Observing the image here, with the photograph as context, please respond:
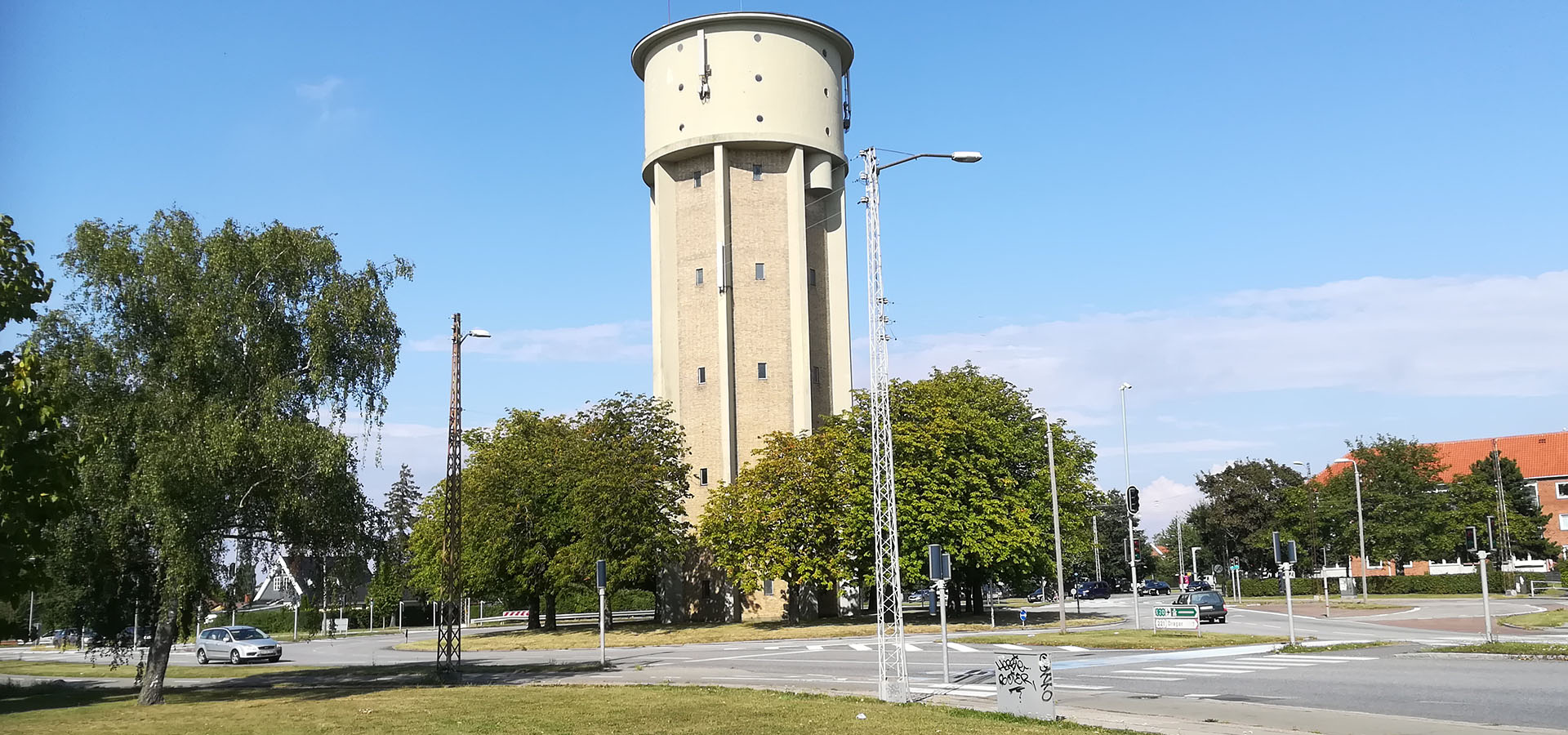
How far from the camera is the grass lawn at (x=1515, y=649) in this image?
26.4 meters

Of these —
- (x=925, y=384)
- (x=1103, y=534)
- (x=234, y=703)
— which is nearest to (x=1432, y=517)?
(x=1103, y=534)

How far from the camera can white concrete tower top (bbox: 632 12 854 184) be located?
61406mm

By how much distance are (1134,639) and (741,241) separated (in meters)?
32.6

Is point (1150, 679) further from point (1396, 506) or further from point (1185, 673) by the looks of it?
point (1396, 506)

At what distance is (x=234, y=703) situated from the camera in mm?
Answer: 25109

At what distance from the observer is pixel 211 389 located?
87.1 ft

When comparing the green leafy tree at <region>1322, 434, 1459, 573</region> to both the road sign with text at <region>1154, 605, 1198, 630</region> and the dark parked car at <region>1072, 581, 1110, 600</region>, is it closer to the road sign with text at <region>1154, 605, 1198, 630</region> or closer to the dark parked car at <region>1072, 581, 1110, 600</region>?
the dark parked car at <region>1072, 581, 1110, 600</region>

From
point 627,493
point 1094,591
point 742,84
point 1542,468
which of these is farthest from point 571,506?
point 1542,468

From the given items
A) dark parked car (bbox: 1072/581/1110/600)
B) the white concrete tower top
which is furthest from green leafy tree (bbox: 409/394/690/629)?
dark parked car (bbox: 1072/581/1110/600)

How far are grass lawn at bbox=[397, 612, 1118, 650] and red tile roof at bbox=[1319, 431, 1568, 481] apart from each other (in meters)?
61.1

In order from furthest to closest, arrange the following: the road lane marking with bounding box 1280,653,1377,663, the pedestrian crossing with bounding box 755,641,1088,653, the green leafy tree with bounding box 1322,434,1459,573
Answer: the green leafy tree with bounding box 1322,434,1459,573 → the pedestrian crossing with bounding box 755,641,1088,653 → the road lane marking with bounding box 1280,653,1377,663

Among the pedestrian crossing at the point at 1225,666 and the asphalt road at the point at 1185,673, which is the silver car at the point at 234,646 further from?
the pedestrian crossing at the point at 1225,666

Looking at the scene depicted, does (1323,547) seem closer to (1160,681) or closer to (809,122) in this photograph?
(809,122)

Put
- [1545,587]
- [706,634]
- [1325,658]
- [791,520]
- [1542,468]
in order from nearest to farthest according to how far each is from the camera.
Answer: [1325,658], [706,634], [791,520], [1545,587], [1542,468]
